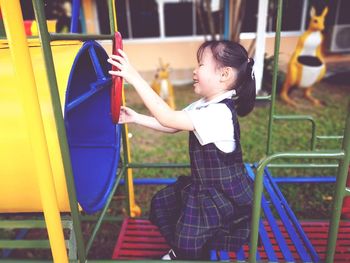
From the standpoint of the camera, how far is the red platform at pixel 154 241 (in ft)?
6.91

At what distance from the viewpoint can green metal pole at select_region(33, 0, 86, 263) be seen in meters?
1.06

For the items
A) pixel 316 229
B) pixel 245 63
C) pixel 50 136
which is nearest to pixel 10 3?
pixel 50 136

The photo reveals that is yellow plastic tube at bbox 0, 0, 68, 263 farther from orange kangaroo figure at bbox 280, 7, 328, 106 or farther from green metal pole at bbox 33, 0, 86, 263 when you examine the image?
orange kangaroo figure at bbox 280, 7, 328, 106

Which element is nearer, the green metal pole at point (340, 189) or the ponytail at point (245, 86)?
the green metal pole at point (340, 189)

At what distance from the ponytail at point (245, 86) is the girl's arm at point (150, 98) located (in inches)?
13.0

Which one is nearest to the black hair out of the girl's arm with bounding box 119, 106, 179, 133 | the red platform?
the girl's arm with bounding box 119, 106, 179, 133

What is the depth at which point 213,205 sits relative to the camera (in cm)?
164

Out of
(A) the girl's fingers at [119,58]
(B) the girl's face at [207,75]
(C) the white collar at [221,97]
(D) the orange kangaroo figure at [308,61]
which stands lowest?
(D) the orange kangaroo figure at [308,61]

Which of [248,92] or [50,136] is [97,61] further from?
[248,92]

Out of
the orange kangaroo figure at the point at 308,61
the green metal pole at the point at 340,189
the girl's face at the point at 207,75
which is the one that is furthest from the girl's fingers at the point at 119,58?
the orange kangaroo figure at the point at 308,61

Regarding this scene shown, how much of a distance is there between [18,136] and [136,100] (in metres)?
5.67

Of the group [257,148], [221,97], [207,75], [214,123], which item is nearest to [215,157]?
[214,123]

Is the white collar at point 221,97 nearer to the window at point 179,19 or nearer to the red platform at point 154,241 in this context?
the red platform at point 154,241

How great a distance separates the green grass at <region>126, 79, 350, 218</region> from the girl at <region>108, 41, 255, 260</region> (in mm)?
1535
